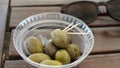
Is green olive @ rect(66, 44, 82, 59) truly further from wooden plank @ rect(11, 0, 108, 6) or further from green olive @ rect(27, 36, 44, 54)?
wooden plank @ rect(11, 0, 108, 6)

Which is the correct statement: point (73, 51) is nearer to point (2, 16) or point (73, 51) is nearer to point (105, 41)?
point (105, 41)

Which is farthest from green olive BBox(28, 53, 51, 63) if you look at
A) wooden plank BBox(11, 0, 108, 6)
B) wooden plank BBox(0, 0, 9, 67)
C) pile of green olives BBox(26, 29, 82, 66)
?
wooden plank BBox(11, 0, 108, 6)

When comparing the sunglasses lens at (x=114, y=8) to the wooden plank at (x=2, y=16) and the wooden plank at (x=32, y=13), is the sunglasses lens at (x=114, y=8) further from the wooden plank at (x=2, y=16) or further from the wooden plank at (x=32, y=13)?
the wooden plank at (x=2, y=16)

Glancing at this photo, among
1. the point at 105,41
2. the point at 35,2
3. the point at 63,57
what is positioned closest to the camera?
the point at 63,57

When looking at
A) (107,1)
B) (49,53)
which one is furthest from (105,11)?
(49,53)

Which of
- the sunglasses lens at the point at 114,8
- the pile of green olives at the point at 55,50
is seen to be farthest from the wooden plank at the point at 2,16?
the sunglasses lens at the point at 114,8

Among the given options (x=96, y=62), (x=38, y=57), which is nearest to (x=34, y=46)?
(x=38, y=57)

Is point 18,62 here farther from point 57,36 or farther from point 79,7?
point 79,7
